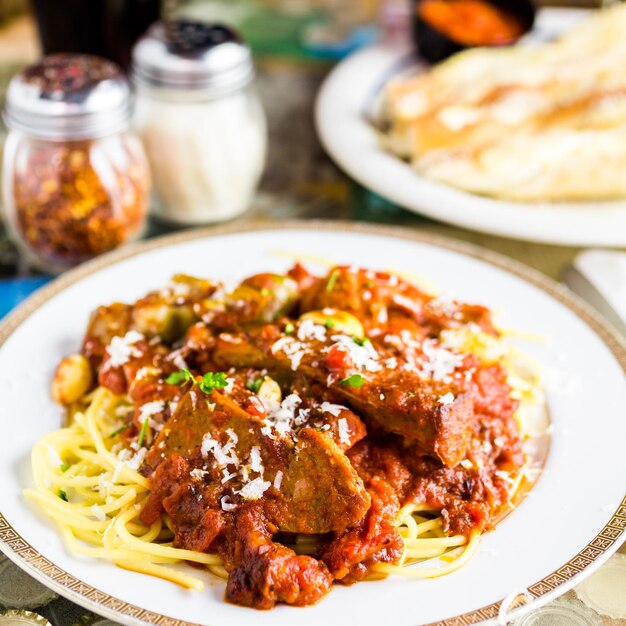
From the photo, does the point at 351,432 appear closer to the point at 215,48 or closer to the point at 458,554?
the point at 458,554

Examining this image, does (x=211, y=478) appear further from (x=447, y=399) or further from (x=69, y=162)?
(x=69, y=162)

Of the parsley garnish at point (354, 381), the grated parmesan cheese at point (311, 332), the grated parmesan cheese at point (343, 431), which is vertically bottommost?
the grated parmesan cheese at point (343, 431)

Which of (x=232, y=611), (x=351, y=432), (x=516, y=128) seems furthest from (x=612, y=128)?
(x=232, y=611)

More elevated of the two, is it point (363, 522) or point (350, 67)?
point (363, 522)

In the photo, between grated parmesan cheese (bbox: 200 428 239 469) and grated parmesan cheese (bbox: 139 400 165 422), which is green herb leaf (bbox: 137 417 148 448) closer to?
grated parmesan cheese (bbox: 139 400 165 422)

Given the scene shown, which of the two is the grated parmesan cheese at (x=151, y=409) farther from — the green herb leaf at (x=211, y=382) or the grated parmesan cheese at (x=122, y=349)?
the grated parmesan cheese at (x=122, y=349)

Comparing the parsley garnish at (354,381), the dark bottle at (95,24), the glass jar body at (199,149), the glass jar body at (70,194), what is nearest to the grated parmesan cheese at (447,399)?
the parsley garnish at (354,381)
